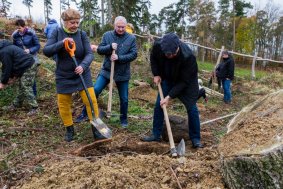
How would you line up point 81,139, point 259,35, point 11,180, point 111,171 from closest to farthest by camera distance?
1. point 111,171
2. point 11,180
3. point 81,139
4. point 259,35

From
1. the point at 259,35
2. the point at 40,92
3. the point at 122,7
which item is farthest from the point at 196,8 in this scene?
the point at 40,92

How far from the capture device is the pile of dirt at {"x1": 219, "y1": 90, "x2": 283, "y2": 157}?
2410 millimetres

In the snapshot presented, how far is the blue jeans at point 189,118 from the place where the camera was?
4266 mm

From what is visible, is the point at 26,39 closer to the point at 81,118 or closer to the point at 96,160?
the point at 81,118

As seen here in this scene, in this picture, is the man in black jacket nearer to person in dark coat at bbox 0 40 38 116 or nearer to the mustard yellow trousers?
the mustard yellow trousers

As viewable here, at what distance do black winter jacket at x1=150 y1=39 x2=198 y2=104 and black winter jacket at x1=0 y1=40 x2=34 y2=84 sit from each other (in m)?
2.43

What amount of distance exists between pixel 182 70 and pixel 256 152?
6.20ft

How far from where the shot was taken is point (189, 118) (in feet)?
14.2

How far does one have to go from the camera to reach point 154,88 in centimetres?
938

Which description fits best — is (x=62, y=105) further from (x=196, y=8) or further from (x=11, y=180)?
(x=196, y=8)

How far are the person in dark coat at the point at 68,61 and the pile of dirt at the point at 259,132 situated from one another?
215 cm

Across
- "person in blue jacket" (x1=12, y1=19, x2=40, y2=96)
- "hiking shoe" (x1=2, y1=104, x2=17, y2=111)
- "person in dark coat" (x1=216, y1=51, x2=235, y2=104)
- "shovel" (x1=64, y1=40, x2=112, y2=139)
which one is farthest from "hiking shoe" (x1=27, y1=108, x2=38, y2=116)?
"person in dark coat" (x1=216, y1=51, x2=235, y2=104)

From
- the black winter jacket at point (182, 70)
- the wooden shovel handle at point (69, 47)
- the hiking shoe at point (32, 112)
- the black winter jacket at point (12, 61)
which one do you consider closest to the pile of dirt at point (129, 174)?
the black winter jacket at point (182, 70)

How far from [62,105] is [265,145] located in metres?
2.79
